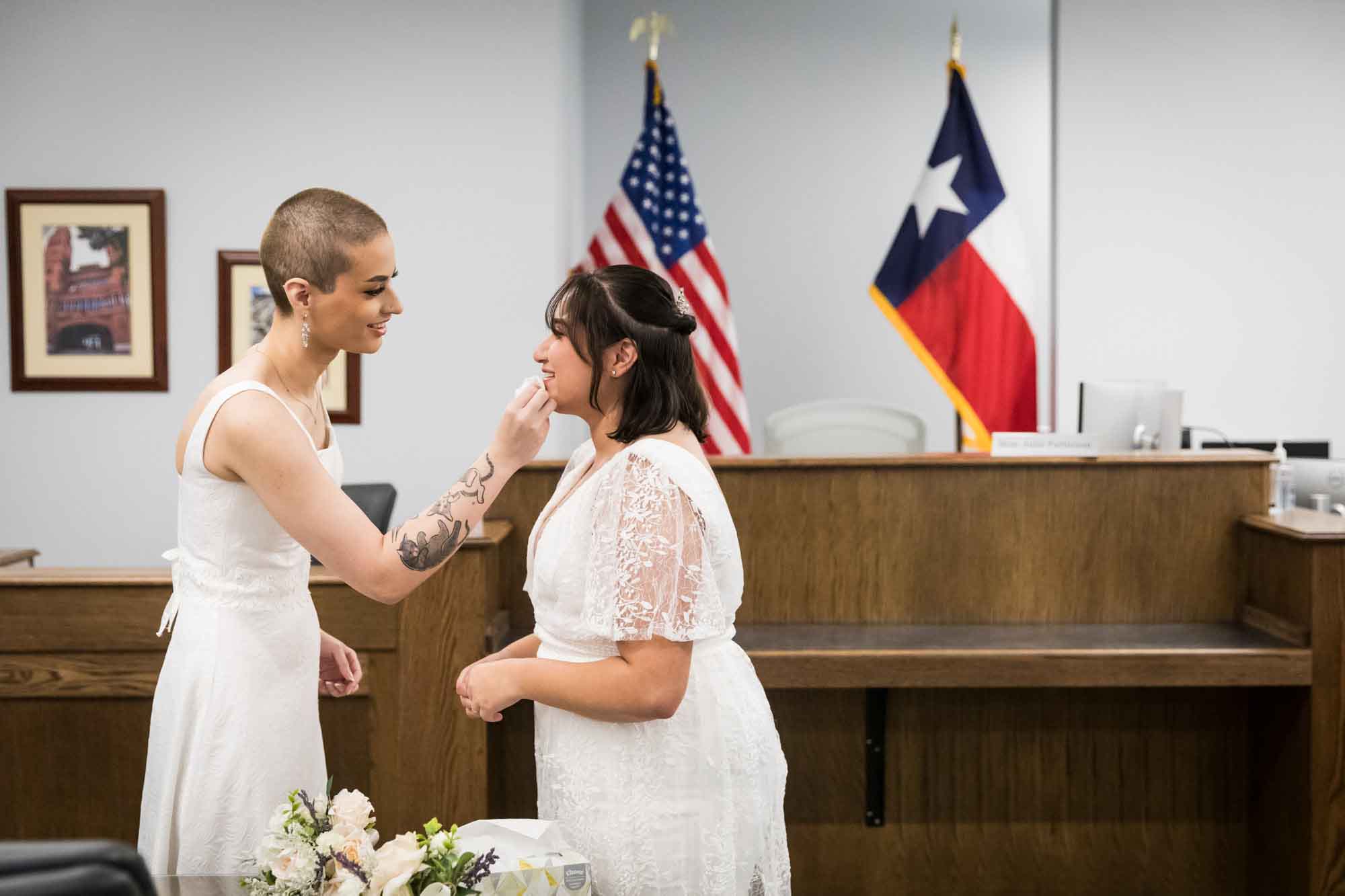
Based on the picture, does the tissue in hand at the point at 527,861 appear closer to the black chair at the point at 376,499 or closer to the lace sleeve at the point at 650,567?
the lace sleeve at the point at 650,567

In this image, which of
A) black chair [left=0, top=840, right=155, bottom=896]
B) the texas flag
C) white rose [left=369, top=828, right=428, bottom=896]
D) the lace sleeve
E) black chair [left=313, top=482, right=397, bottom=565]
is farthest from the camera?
the texas flag

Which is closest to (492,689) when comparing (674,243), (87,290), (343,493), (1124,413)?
(343,493)

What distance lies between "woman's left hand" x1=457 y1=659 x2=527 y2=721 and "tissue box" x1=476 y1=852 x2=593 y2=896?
346mm

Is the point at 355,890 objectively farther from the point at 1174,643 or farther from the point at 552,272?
the point at 552,272

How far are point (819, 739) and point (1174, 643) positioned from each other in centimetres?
92

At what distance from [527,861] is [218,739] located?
67 centimetres

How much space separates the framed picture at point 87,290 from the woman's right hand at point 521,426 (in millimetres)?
3701

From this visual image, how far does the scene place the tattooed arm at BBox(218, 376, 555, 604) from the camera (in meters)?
1.59

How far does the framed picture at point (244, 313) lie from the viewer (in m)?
4.84

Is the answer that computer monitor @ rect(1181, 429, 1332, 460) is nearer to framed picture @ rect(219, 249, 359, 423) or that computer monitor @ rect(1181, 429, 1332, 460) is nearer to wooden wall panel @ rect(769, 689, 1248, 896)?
wooden wall panel @ rect(769, 689, 1248, 896)

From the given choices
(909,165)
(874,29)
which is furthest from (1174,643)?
(874,29)

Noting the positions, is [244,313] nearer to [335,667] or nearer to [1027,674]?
[335,667]

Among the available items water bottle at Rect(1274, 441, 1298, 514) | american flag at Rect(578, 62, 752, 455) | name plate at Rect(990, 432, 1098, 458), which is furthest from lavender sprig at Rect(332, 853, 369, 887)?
american flag at Rect(578, 62, 752, 455)

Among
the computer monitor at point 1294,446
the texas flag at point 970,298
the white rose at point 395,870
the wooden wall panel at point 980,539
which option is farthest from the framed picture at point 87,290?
the computer monitor at point 1294,446
